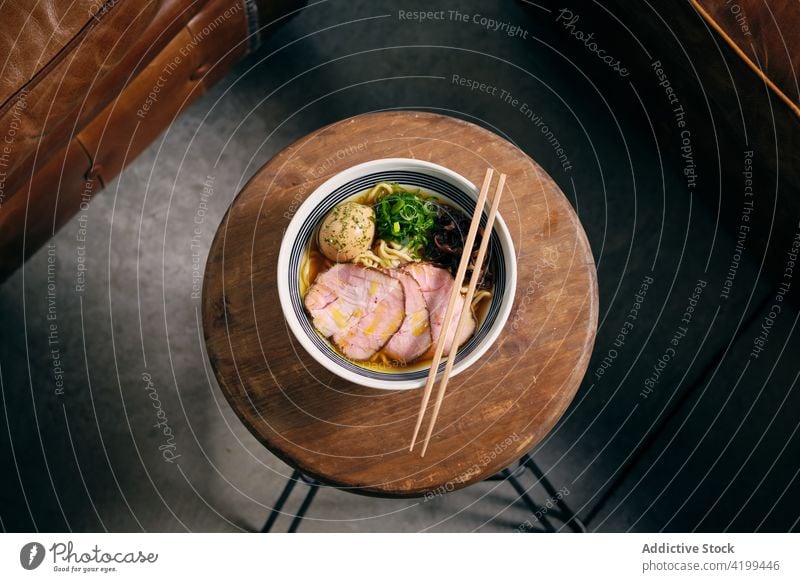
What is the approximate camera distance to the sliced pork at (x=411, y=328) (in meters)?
1.29

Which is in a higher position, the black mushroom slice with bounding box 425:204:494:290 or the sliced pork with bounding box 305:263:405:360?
the black mushroom slice with bounding box 425:204:494:290

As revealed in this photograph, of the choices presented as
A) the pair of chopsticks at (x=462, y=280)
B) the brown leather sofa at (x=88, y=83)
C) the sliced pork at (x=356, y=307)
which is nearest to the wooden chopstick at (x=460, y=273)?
the pair of chopsticks at (x=462, y=280)

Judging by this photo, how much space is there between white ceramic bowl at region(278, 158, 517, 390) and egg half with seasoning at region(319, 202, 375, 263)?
17 mm

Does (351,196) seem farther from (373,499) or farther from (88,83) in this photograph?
(373,499)

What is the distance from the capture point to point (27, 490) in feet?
6.73

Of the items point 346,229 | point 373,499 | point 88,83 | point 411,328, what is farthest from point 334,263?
point 373,499

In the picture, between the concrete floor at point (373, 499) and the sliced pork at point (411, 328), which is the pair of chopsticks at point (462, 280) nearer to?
the sliced pork at point (411, 328)

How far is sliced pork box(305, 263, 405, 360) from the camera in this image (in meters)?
1.27

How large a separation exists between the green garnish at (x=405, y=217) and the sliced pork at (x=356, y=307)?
0.08 m

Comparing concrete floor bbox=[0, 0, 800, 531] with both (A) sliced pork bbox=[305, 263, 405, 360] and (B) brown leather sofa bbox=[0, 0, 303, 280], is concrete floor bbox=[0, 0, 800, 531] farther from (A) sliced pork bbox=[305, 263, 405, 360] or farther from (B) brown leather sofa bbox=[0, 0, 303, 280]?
(A) sliced pork bbox=[305, 263, 405, 360]

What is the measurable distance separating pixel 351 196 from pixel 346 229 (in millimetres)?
65

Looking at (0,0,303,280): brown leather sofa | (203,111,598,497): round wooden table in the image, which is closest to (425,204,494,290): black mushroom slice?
(203,111,598,497): round wooden table

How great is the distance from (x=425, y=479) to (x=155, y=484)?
1.11 metres

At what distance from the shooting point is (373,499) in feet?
6.59
